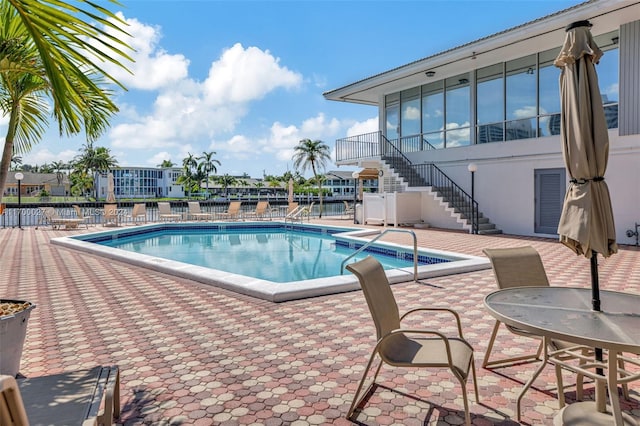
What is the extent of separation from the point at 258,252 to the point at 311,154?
2547cm

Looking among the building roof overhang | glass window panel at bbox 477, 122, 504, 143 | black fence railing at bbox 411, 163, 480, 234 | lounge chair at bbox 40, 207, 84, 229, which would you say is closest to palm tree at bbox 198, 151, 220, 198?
lounge chair at bbox 40, 207, 84, 229

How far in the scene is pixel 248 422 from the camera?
2.86 m

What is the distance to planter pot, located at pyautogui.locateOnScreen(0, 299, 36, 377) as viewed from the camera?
127 inches

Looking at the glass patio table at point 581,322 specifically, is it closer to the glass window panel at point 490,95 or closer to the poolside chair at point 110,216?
the glass window panel at point 490,95

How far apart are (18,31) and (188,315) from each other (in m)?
3.47

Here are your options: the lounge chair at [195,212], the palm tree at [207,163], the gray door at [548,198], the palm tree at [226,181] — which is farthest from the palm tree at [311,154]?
the palm tree at [226,181]

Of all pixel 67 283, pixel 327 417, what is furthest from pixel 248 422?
pixel 67 283

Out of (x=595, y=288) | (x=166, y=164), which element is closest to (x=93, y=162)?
(x=166, y=164)

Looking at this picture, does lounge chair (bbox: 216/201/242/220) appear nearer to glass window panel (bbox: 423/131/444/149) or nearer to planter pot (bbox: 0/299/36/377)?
glass window panel (bbox: 423/131/444/149)

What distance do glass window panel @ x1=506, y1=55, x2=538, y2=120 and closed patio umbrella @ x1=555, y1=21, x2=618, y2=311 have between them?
12.8 m

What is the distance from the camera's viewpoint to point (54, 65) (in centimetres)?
220

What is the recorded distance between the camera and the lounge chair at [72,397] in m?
2.14

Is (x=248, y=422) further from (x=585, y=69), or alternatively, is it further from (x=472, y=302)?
(x=472, y=302)

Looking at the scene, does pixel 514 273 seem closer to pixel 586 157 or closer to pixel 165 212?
pixel 586 157
